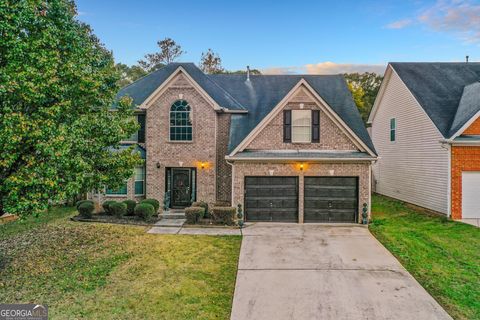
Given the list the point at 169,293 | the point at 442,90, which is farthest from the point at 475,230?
the point at 169,293

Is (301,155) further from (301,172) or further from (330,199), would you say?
(330,199)

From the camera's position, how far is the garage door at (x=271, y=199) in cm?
1402

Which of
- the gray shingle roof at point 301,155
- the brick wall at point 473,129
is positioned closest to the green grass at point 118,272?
the gray shingle roof at point 301,155

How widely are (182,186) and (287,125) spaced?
21.6ft

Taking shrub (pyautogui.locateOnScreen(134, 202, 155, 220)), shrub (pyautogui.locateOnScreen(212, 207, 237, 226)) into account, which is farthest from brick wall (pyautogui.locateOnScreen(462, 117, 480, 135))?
shrub (pyautogui.locateOnScreen(134, 202, 155, 220))

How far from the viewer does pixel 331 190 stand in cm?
1395

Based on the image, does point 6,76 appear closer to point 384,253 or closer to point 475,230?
point 384,253

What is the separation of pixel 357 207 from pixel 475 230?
4.64 metres

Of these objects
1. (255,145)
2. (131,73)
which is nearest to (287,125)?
(255,145)

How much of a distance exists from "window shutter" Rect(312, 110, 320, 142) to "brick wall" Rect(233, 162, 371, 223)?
1.34m

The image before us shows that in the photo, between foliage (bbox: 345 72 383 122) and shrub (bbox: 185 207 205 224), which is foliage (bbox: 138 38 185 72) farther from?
shrub (bbox: 185 207 205 224)

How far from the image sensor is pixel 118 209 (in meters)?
14.4

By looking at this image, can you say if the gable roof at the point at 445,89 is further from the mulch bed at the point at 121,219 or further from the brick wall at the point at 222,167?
the mulch bed at the point at 121,219

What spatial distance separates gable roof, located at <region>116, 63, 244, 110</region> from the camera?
17.2m
